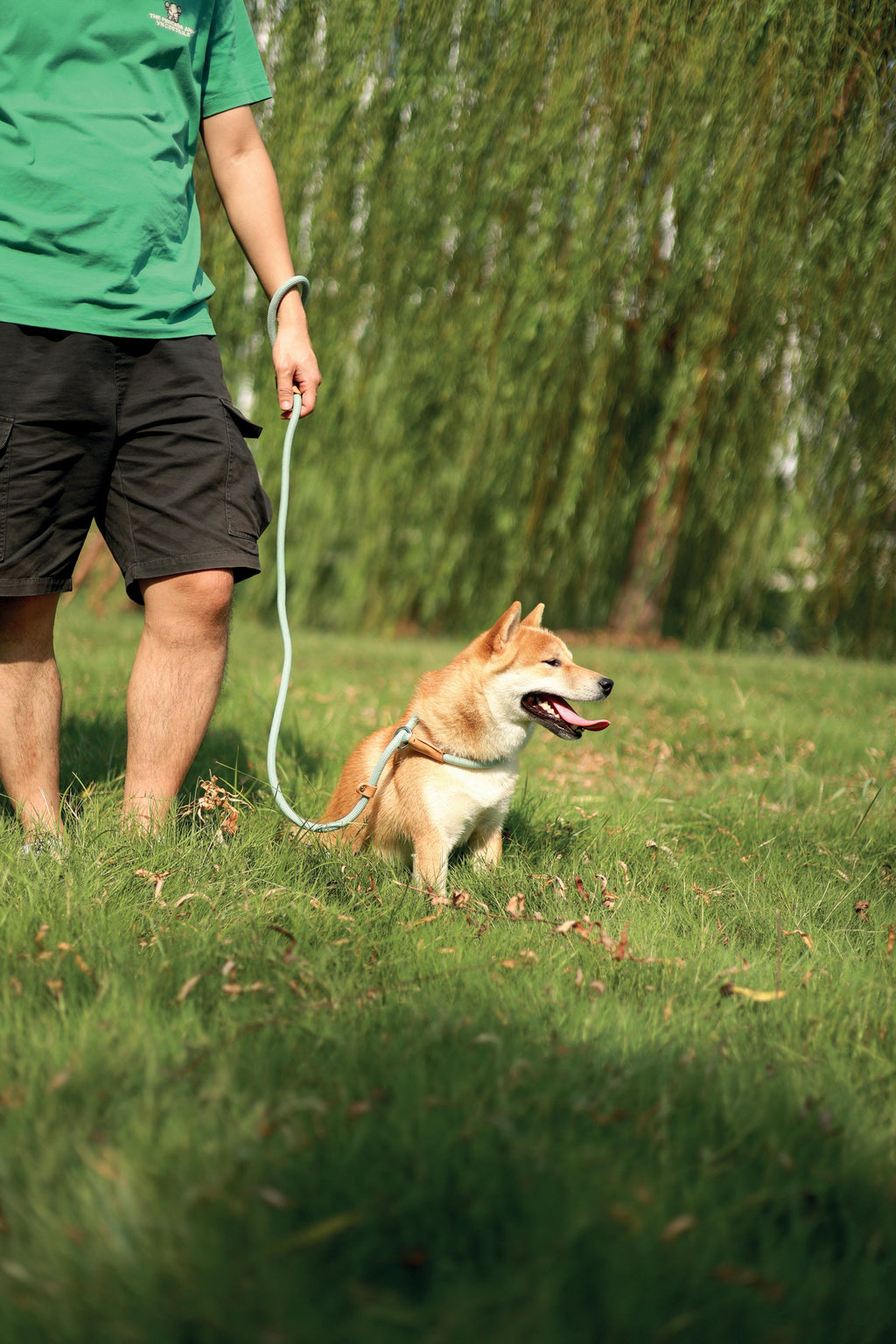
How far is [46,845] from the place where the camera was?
2.21 metres

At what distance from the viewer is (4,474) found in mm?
2139

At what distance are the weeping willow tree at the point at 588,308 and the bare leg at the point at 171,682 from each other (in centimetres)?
476

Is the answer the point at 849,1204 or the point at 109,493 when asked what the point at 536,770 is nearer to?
the point at 109,493

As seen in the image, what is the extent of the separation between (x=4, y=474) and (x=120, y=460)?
262 millimetres

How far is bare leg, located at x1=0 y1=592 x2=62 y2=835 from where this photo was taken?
2.31m

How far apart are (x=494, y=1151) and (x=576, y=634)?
21.8 ft

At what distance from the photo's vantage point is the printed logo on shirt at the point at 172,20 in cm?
221

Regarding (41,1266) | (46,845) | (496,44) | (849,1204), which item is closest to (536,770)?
(46,845)

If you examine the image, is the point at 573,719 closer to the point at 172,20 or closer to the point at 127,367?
the point at 127,367

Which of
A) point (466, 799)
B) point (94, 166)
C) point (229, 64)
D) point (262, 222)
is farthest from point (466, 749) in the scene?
point (229, 64)

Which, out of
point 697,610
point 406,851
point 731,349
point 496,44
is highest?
point 496,44

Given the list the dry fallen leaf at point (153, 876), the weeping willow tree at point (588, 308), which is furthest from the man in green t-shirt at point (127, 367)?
the weeping willow tree at point (588, 308)

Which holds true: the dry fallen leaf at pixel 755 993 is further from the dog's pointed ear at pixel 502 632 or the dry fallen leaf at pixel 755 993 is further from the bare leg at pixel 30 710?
the bare leg at pixel 30 710

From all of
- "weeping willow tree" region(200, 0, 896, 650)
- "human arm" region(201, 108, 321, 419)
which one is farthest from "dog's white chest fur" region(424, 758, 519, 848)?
"weeping willow tree" region(200, 0, 896, 650)
